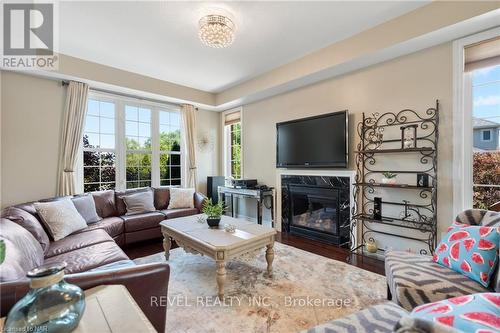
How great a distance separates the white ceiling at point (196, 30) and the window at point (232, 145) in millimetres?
1600

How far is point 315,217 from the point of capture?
3809 mm

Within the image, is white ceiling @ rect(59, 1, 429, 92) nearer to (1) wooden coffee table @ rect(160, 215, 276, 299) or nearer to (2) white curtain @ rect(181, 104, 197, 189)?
(2) white curtain @ rect(181, 104, 197, 189)

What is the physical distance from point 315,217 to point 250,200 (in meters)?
1.53

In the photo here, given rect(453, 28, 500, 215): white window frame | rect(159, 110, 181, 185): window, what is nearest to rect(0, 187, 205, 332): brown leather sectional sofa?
rect(159, 110, 181, 185): window

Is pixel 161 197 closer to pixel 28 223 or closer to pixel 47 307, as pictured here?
pixel 28 223

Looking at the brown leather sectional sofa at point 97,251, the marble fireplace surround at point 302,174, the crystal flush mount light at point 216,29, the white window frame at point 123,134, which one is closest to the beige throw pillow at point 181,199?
the brown leather sectional sofa at point 97,251

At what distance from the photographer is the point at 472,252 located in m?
1.56

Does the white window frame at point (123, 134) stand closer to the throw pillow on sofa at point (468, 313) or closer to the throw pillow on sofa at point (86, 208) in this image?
the throw pillow on sofa at point (86, 208)

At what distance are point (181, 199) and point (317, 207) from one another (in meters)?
2.37

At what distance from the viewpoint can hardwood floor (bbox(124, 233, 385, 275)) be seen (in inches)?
108

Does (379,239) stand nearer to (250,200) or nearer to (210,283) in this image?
(210,283)

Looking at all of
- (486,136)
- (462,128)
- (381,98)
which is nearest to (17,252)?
(381,98)

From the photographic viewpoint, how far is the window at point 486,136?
7.50ft

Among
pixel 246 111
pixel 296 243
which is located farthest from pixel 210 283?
pixel 246 111
